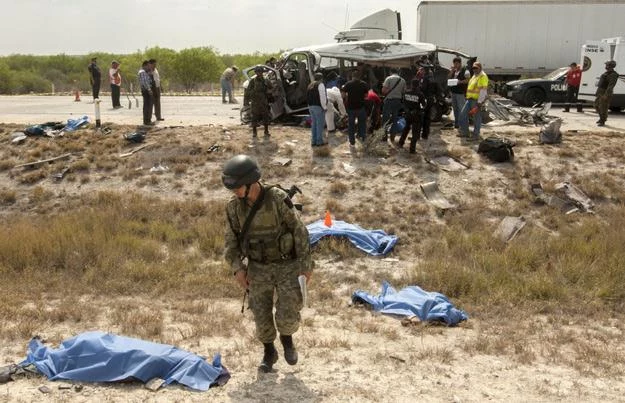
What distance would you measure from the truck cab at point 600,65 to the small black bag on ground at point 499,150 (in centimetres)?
869

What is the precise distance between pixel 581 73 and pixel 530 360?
16.7 m

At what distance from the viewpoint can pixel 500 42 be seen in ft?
80.5

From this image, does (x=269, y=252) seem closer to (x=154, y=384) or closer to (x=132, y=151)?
(x=154, y=384)

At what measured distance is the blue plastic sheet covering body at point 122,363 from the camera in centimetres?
420

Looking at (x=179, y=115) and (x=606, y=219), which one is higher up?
(x=179, y=115)

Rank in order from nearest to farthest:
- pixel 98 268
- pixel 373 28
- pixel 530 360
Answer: pixel 530 360 < pixel 98 268 < pixel 373 28

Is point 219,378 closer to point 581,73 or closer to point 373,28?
point 373,28

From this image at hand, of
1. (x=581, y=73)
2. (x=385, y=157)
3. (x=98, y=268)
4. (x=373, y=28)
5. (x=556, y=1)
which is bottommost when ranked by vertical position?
(x=98, y=268)

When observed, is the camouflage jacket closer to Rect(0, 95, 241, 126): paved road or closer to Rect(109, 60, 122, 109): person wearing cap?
Rect(0, 95, 241, 126): paved road

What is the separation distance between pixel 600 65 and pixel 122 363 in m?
18.5

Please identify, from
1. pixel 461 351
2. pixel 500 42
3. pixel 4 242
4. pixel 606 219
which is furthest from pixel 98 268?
pixel 500 42

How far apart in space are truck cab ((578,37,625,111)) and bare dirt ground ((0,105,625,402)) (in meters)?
7.98

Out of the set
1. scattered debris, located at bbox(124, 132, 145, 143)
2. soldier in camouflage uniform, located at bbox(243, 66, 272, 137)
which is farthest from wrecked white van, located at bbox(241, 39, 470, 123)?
scattered debris, located at bbox(124, 132, 145, 143)

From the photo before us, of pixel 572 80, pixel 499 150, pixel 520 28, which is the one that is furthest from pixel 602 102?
pixel 520 28
